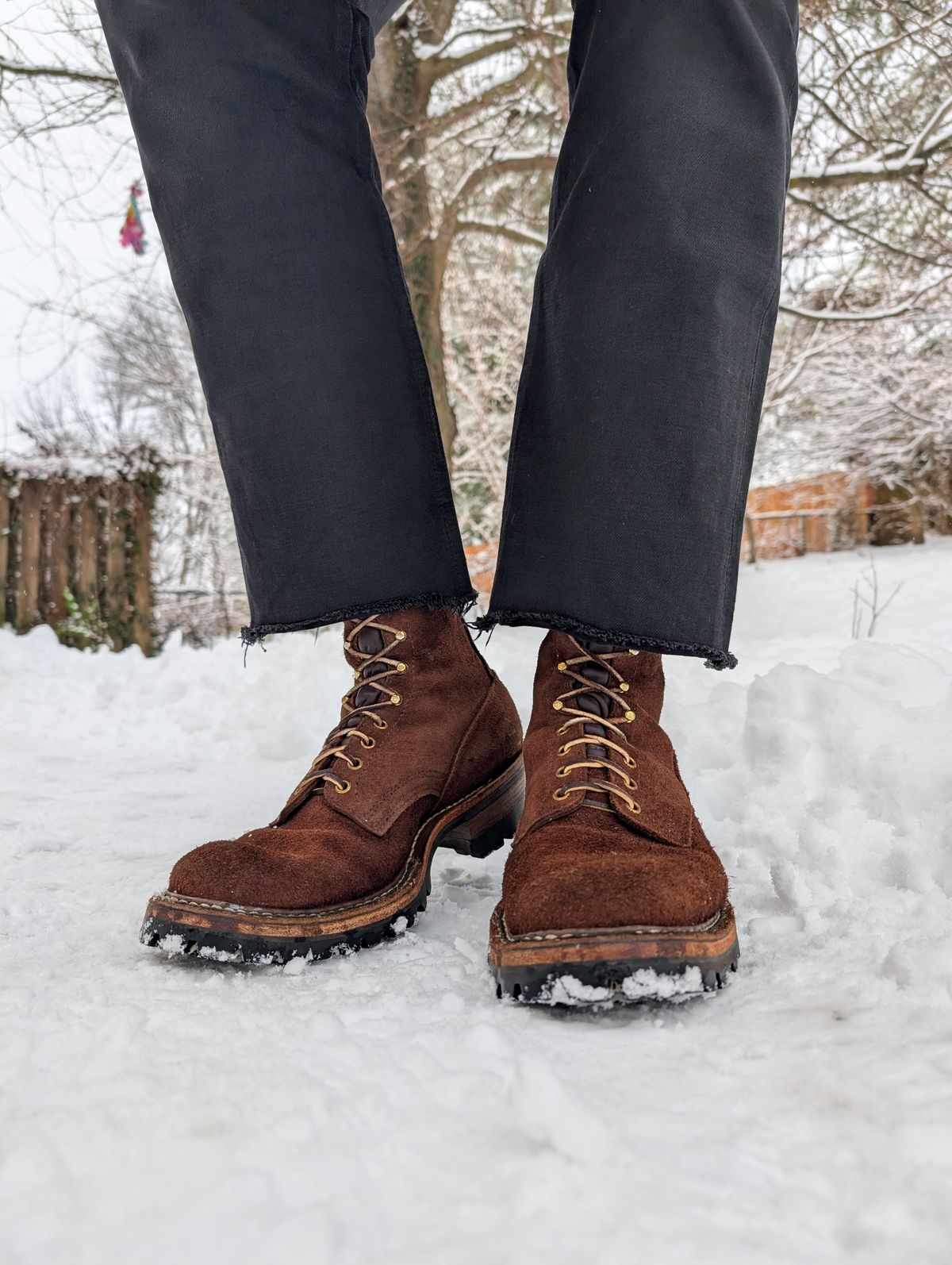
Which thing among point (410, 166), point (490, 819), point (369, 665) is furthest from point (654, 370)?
point (410, 166)

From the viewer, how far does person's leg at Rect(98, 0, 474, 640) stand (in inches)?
38.1

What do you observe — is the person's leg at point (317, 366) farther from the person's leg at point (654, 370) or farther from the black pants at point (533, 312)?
the person's leg at point (654, 370)

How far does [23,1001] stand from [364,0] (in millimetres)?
1088

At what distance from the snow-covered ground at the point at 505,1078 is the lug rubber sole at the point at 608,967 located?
0.8 inches

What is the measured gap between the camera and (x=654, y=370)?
88cm

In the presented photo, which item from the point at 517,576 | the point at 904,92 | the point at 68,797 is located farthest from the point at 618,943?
the point at 904,92

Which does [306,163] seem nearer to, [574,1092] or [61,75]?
[574,1092]

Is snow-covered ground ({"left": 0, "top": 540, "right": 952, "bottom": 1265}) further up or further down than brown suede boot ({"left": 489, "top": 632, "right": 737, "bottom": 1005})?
further down

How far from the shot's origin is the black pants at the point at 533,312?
89cm

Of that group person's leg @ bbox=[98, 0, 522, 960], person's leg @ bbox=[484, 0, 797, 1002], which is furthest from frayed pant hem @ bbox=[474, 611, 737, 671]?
person's leg @ bbox=[98, 0, 522, 960]

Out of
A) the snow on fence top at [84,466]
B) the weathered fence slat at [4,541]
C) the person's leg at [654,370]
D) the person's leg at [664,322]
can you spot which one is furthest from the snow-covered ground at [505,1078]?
the snow on fence top at [84,466]

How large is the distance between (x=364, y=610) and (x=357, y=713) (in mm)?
121

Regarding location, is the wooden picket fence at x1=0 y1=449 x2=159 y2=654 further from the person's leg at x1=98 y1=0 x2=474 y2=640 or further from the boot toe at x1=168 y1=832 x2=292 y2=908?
the boot toe at x1=168 y1=832 x2=292 y2=908

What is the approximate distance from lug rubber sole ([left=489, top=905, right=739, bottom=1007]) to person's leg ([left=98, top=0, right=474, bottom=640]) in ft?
1.45
